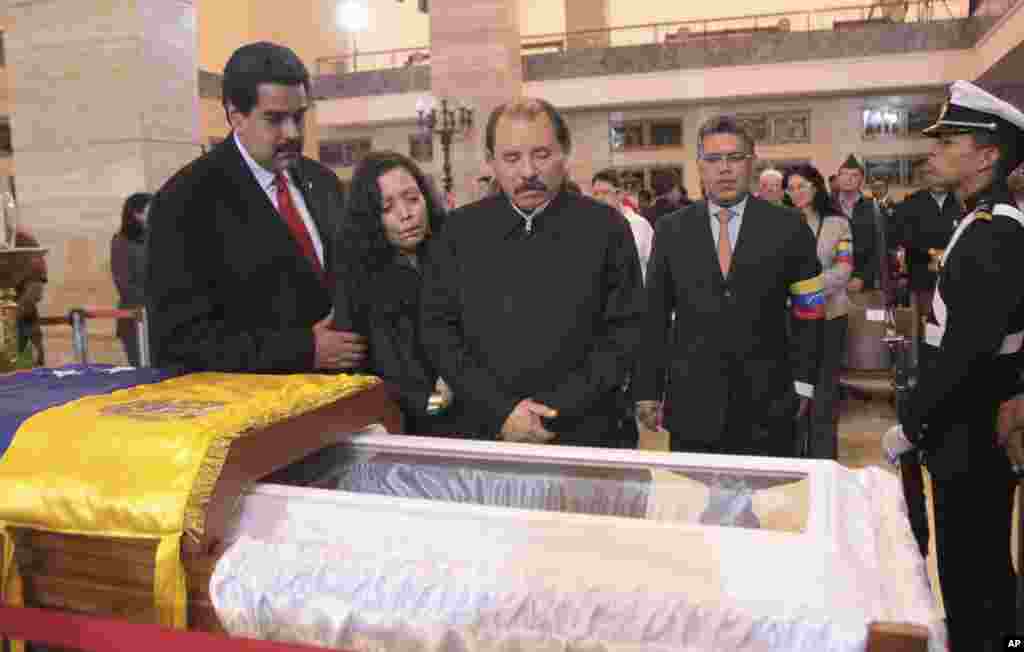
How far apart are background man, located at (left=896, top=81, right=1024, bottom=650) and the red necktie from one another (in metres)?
1.67

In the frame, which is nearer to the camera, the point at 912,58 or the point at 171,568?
the point at 171,568

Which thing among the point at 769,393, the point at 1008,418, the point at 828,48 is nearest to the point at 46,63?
the point at 769,393

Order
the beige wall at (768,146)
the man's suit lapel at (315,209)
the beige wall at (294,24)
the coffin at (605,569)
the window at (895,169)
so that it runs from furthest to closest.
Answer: the beige wall at (294,24)
the window at (895,169)
the beige wall at (768,146)
the man's suit lapel at (315,209)
the coffin at (605,569)

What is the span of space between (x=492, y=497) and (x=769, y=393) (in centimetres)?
149

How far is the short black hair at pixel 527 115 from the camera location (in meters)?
2.06

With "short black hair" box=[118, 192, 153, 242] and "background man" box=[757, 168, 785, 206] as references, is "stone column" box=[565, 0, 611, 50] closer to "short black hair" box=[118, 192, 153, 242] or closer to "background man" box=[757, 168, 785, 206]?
"background man" box=[757, 168, 785, 206]

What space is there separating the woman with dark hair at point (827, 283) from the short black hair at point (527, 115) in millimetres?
2677

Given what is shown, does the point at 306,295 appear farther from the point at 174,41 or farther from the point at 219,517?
the point at 174,41

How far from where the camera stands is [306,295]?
89.7 inches

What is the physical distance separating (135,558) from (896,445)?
203 centimetres

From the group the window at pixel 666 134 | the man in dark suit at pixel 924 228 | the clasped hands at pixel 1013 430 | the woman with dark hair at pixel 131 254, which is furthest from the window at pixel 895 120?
the clasped hands at pixel 1013 430

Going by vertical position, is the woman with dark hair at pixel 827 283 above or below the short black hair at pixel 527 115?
below

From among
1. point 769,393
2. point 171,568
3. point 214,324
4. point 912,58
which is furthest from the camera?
point 912,58

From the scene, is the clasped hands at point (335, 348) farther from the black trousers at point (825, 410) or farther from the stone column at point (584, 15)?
the stone column at point (584, 15)
